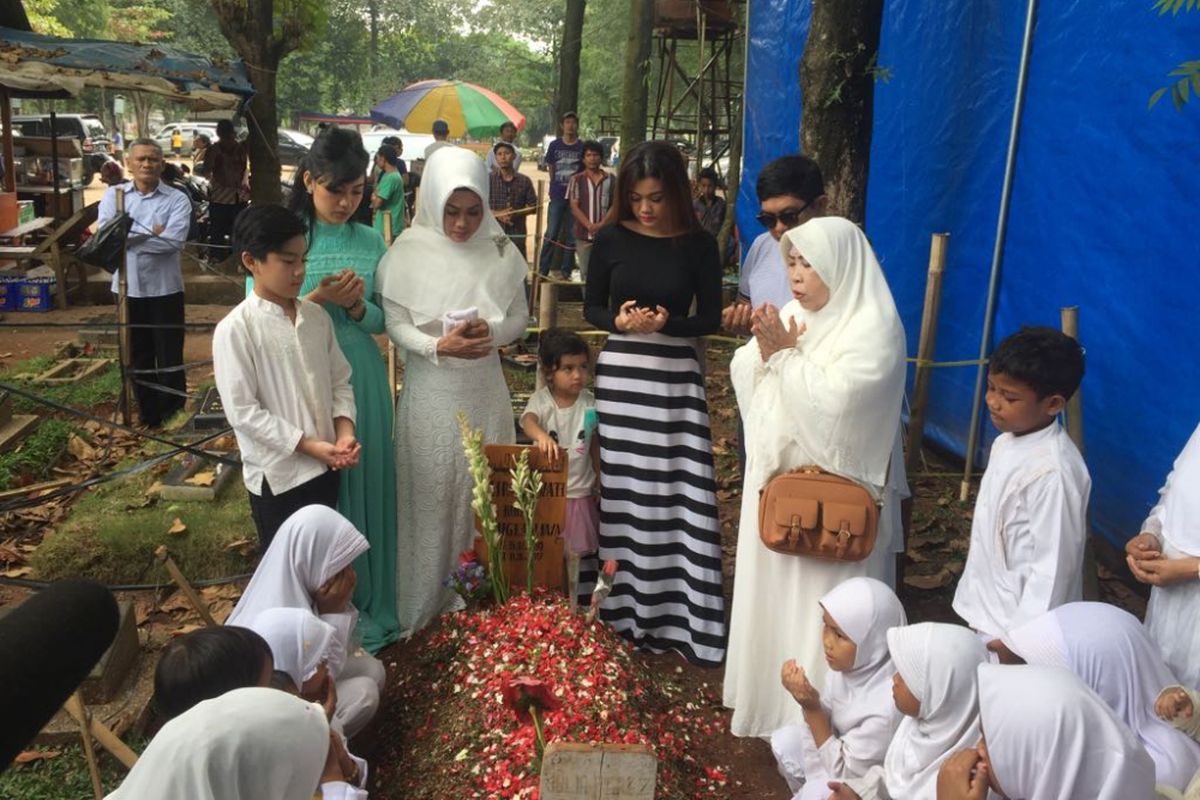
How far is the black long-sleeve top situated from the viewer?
150 inches

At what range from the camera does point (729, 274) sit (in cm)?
1268

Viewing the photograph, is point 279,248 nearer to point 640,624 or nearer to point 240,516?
point 640,624

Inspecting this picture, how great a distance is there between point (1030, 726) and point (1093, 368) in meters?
3.27

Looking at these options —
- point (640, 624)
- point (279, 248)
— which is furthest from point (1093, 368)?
point (279, 248)

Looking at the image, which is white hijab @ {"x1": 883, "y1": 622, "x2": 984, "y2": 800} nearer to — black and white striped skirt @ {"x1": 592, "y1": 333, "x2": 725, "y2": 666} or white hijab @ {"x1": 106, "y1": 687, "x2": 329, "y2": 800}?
black and white striped skirt @ {"x1": 592, "y1": 333, "x2": 725, "y2": 666}

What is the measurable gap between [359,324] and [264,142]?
9002mm

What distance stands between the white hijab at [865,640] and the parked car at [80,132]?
17086mm

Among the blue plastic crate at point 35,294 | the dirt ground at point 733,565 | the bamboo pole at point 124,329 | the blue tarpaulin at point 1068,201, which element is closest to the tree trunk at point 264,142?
the blue plastic crate at point 35,294

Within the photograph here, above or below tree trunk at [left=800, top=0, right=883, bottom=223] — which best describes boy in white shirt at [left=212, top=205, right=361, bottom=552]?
below

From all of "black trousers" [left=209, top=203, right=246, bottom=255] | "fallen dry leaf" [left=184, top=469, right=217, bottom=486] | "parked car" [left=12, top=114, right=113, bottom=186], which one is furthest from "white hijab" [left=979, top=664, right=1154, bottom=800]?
"parked car" [left=12, top=114, right=113, bottom=186]

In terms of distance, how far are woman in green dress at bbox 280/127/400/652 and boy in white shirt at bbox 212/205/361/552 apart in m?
0.20

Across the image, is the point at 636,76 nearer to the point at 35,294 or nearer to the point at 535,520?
the point at 35,294

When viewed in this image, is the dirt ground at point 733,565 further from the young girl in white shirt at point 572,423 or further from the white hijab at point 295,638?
the young girl in white shirt at point 572,423

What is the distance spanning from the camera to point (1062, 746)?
79.7 inches
